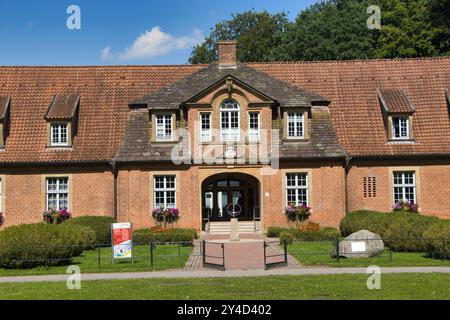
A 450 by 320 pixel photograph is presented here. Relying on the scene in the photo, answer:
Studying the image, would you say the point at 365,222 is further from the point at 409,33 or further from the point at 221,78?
the point at 409,33

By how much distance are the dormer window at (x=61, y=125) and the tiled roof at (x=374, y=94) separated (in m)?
10.4

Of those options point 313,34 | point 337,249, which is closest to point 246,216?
point 337,249

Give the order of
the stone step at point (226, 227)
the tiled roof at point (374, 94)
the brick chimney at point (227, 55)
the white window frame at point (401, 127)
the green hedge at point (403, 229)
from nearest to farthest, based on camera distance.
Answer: the green hedge at point (403, 229), the stone step at point (226, 227), the tiled roof at point (374, 94), the white window frame at point (401, 127), the brick chimney at point (227, 55)

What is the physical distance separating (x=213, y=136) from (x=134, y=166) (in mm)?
4081

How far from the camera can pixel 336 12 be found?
170ft

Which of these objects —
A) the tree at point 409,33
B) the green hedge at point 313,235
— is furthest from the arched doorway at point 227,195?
the tree at point 409,33

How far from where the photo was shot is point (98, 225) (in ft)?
96.2

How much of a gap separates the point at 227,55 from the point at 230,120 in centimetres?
454

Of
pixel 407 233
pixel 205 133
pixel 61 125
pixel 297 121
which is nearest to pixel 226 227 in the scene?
pixel 205 133

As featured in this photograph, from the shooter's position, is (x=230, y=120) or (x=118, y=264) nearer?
(x=118, y=264)

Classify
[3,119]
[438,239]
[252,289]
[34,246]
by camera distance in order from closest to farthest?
[252,289] → [34,246] → [438,239] → [3,119]

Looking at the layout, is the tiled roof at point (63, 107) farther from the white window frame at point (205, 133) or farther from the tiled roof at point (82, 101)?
the white window frame at point (205, 133)

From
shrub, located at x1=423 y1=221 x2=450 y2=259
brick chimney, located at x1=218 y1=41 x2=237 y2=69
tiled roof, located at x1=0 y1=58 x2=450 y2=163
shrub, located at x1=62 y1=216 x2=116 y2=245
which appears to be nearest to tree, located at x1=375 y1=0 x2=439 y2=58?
tiled roof, located at x1=0 y1=58 x2=450 y2=163

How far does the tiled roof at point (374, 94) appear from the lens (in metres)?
34.1
